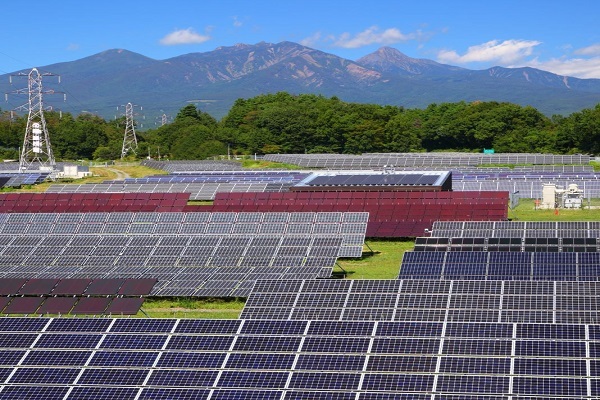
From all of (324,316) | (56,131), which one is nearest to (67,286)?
(324,316)

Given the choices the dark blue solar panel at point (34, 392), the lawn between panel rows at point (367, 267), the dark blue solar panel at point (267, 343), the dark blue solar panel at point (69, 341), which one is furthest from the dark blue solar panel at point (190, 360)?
the lawn between panel rows at point (367, 267)

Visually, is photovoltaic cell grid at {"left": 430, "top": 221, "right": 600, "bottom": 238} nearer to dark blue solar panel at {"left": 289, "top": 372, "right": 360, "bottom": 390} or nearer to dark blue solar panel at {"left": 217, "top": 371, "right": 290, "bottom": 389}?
dark blue solar panel at {"left": 289, "top": 372, "right": 360, "bottom": 390}

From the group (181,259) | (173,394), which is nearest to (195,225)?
(181,259)

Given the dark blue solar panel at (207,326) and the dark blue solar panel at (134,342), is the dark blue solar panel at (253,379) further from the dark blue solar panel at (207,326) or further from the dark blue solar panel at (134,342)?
the dark blue solar panel at (134,342)

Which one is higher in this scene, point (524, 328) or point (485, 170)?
point (524, 328)

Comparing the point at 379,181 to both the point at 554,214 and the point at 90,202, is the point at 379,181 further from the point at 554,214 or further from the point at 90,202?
the point at 90,202

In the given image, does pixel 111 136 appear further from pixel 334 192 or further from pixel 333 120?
pixel 334 192

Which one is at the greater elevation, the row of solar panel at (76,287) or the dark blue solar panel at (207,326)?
the dark blue solar panel at (207,326)
